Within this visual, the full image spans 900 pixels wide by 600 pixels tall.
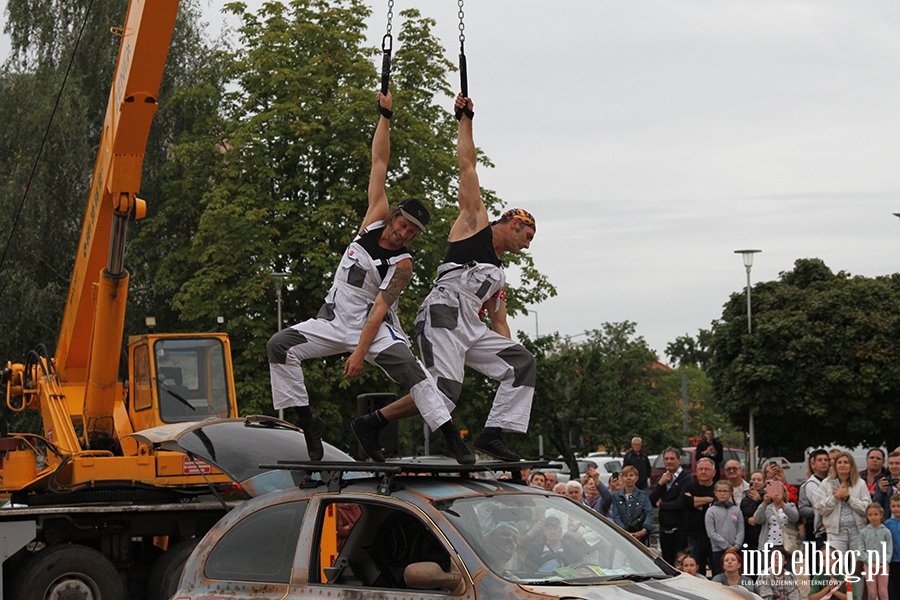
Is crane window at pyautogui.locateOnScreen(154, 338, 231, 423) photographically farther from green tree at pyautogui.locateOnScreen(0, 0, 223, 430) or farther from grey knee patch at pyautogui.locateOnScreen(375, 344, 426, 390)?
green tree at pyautogui.locateOnScreen(0, 0, 223, 430)

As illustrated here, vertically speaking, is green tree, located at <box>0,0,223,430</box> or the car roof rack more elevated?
green tree, located at <box>0,0,223,430</box>

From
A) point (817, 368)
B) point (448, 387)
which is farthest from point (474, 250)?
point (817, 368)

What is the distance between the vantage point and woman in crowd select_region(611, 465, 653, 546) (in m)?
14.0

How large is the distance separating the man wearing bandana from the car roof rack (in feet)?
2.04

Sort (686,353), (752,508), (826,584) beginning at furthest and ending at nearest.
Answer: (686,353) < (752,508) < (826,584)

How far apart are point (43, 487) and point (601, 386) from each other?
75.9ft

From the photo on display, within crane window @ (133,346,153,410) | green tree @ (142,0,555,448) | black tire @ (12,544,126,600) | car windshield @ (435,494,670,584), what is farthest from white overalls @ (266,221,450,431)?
green tree @ (142,0,555,448)

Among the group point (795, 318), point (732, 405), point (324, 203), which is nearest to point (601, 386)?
point (732, 405)

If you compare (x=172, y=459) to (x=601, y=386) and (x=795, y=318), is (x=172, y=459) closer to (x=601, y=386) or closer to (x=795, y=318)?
(x=601, y=386)

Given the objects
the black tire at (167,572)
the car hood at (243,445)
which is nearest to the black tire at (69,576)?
the black tire at (167,572)

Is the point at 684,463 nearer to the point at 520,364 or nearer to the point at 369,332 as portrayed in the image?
the point at 520,364

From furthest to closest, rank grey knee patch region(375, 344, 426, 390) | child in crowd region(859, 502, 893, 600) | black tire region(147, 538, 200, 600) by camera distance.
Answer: black tire region(147, 538, 200, 600) → child in crowd region(859, 502, 893, 600) → grey knee patch region(375, 344, 426, 390)

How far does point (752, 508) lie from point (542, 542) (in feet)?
22.2

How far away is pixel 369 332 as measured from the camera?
25.1ft
